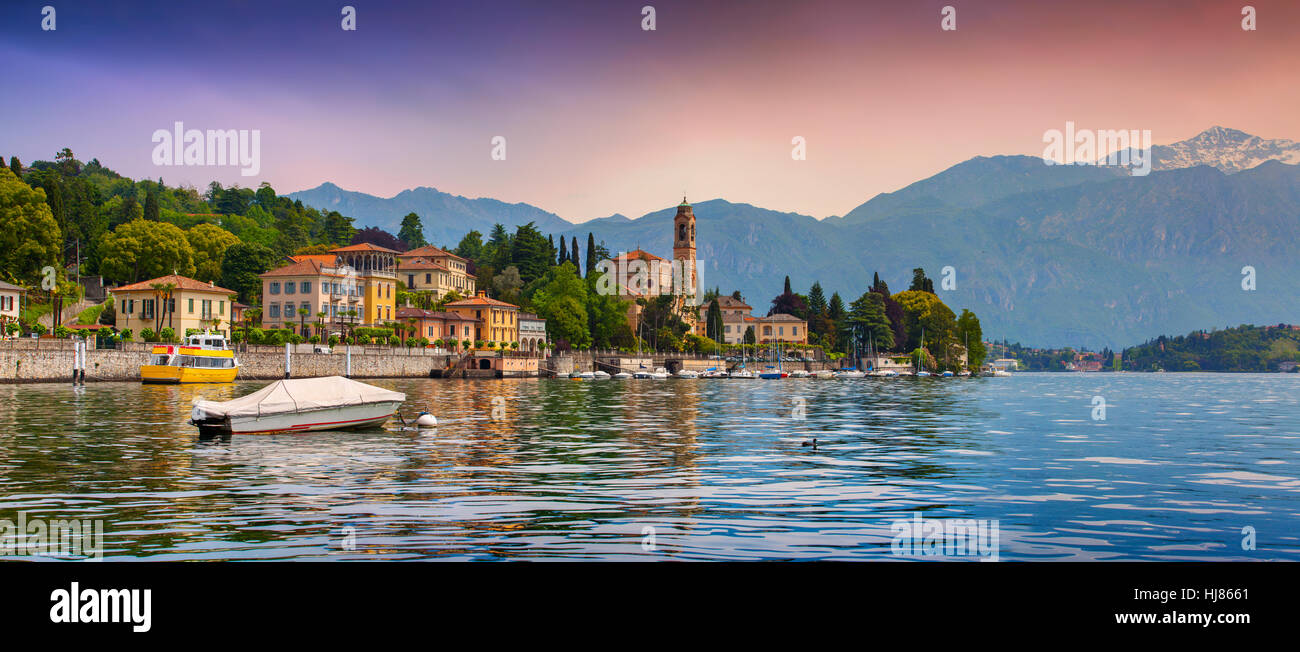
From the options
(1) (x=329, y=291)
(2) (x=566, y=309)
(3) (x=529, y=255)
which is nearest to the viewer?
(1) (x=329, y=291)

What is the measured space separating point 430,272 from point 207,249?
103 ft

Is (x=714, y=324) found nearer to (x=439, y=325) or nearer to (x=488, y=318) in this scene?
(x=488, y=318)

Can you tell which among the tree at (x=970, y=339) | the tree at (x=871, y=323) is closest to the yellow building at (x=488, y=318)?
the tree at (x=871, y=323)

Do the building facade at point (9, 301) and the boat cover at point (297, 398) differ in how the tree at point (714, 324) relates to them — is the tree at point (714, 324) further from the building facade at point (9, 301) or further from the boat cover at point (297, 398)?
the boat cover at point (297, 398)

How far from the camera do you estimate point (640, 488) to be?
18.2 m

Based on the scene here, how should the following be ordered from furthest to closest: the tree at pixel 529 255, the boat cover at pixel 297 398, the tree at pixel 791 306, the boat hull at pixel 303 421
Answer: the tree at pixel 791 306 < the tree at pixel 529 255 < the boat cover at pixel 297 398 < the boat hull at pixel 303 421

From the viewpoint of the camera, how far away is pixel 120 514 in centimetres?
1436

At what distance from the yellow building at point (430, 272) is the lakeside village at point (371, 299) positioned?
11.3 inches

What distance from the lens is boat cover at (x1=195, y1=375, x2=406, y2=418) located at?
2817 centimetres

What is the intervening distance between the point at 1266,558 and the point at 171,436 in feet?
93.1

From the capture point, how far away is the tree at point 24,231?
3211 inches

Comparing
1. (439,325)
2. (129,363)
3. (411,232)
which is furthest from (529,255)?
(129,363)

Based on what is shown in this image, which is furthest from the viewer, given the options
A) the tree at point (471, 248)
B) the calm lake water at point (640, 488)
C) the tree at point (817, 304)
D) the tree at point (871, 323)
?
the tree at point (817, 304)
